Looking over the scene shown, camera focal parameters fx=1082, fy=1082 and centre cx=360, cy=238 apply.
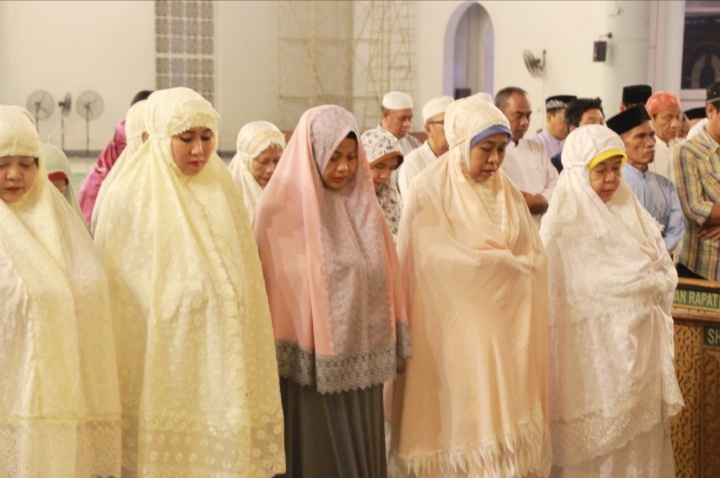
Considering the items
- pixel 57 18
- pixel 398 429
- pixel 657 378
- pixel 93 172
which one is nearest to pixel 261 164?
pixel 93 172

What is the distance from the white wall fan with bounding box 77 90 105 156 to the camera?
14305 mm

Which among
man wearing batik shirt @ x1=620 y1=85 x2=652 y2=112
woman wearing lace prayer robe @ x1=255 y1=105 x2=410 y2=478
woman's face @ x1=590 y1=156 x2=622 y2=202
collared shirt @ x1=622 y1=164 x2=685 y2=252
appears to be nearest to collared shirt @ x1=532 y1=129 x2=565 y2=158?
man wearing batik shirt @ x1=620 y1=85 x2=652 y2=112

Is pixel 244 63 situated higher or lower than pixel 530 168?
higher

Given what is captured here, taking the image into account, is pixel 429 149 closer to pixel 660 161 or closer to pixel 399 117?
pixel 399 117

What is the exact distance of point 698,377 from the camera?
180 inches

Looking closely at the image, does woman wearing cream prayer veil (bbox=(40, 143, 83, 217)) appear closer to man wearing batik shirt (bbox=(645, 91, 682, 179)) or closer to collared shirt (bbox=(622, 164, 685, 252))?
collared shirt (bbox=(622, 164, 685, 252))

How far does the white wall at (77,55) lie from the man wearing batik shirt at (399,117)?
8150mm

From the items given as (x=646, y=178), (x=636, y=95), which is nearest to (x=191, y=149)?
(x=646, y=178)

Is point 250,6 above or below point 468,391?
above

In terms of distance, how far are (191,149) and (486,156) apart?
1.11 metres

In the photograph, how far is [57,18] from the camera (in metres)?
14.3

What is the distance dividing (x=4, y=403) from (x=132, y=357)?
44cm

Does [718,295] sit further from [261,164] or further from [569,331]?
[261,164]

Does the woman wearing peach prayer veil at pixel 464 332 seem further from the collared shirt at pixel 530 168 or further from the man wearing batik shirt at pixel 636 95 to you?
the man wearing batik shirt at pixel 636 95
